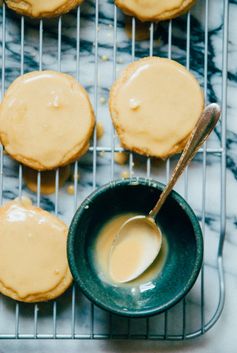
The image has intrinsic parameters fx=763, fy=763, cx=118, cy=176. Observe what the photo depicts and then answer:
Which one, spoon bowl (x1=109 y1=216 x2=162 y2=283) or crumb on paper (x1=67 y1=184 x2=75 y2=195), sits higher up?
crumb on paper (x1=67 y1=184 x2=75 y2=195)

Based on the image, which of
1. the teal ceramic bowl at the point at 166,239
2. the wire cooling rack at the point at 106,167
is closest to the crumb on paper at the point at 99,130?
the wire cooling rack at the point at 106,167

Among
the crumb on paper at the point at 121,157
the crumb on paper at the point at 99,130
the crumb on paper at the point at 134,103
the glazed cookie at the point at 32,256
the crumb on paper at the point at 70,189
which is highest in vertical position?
the crumb on paper at the point at 134,103

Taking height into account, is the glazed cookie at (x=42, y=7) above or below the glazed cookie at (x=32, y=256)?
above

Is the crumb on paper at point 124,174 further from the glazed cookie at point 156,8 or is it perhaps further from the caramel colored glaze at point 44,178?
the glazed cookie at point 156,8

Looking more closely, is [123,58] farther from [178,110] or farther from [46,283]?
[46,283]

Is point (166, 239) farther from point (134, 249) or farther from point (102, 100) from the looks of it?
point (102, 100)

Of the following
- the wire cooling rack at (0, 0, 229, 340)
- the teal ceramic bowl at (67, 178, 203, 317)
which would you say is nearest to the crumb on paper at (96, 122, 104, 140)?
the wire cooling rack at (0, 0, 229, 340)

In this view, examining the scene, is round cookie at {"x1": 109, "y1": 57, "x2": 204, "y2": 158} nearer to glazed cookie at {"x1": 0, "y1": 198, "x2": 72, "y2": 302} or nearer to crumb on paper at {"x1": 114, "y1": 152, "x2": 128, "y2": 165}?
crumb on paper at {"x1": 114, "y1": 152, "x2": 128, "y2": 165}
